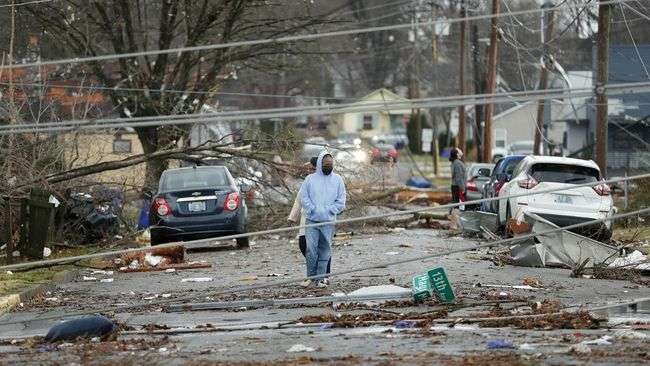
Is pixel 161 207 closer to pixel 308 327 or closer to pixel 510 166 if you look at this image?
pixel 510 166

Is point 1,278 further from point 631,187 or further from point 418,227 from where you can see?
point 631,187

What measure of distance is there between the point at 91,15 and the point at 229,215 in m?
9.88

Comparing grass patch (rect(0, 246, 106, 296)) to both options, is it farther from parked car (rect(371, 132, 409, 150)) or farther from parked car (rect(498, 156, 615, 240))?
parked car (rect(371, 132, 409, 150))

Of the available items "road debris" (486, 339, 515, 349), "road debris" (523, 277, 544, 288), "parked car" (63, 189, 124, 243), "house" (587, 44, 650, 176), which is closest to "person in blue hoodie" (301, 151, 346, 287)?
"road debris" (523, 277, 544, 288)

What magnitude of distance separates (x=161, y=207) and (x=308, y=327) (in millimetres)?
12227

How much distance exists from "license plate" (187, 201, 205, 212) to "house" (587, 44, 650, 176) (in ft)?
56.7

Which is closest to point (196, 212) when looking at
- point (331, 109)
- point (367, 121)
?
point (331, 109)

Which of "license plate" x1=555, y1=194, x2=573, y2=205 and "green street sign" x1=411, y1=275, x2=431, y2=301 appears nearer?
"green street sign" x1=411, y1=275, x2=431, y2=301

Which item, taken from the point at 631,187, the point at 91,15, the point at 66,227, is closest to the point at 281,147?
the point at 66,227

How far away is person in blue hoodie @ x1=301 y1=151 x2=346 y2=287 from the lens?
16.8 m

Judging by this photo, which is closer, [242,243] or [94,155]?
[242,243]

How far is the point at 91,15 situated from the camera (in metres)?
32.2

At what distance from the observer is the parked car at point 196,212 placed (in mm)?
24281

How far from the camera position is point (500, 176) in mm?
27266
